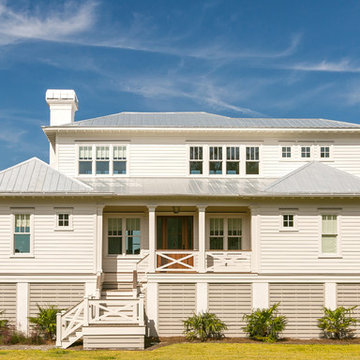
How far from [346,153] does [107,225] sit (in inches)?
412

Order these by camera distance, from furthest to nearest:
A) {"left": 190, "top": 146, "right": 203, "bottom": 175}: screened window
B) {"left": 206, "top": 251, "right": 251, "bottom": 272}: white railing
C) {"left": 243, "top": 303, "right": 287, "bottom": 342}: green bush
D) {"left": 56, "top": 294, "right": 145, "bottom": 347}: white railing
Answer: {"left": 190, "top": 146, "right": 203, "bottom": 175}: screened window, {"left": 206, "top": 251, "right": 251, "bottom": 272}: white railing, {"left": 243, "top": 303, "right": 287, "bottom": 342}: green bush, {"left": 56, "top": 294, "right": 145, "bottom": 347}: white railing

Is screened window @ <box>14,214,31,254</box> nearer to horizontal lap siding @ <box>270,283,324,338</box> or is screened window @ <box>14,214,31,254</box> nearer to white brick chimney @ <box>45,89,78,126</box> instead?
white brick chimney @ <box>45,89,78,126</box>

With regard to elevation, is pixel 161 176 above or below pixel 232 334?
above

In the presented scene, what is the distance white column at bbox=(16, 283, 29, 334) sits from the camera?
1827 cm

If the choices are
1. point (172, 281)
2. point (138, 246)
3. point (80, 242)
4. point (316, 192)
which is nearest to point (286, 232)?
point (316, 192)

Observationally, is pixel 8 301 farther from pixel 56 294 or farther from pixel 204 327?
pixel 204 327

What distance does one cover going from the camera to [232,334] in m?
18.2

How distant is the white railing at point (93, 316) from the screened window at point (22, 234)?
121 inches

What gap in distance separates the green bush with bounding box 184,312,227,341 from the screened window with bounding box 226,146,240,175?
6239 mm

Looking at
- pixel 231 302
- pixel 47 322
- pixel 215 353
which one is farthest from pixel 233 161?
pixel 47 322

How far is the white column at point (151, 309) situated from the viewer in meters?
18.2

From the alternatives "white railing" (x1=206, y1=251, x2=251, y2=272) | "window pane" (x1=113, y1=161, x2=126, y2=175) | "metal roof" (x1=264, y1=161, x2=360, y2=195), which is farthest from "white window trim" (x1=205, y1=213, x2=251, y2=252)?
"window pane" (x1=113, y1=161, x2=126, y2=175)

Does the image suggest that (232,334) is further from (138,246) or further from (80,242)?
(80,242)

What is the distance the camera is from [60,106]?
2336 centimetres
